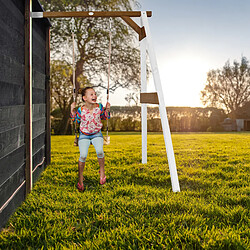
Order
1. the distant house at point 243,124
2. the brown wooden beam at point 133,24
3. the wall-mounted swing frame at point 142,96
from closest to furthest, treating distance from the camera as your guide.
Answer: the wall-mounted swing frame at point 142,96, the brown wooden beam at point 133,24, the distant house at point 243,124

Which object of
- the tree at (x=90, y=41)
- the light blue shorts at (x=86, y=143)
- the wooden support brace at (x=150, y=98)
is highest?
→ the tree at (x=90, y=41)

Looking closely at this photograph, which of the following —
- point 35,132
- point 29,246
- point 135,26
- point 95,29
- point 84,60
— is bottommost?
point 29,246

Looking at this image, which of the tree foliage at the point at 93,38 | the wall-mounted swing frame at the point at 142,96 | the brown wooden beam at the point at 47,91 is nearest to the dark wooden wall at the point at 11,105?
the wall-mounted swing frame at the point at 142,96

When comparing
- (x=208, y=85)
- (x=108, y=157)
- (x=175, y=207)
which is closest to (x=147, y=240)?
(x=175, y=207)

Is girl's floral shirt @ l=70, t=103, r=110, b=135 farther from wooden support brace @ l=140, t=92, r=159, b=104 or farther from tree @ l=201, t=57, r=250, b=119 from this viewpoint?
tree @ l=201, t=57, r=250, b=119

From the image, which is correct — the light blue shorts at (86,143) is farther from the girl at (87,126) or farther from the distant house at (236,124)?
the distant house at (236,124)

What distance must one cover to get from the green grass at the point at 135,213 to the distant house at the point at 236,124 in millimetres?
12874

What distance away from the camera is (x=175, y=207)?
2.62 m

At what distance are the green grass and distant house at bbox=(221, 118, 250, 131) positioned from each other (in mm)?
12874

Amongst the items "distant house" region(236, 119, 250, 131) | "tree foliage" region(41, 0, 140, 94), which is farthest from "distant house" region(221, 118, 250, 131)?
"tree foliage" region(41, 0, 140, 94)

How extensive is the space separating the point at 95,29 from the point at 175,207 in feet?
36.7

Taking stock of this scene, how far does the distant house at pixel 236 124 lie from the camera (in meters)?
16.2

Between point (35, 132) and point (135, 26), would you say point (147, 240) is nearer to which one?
point (35, 132)

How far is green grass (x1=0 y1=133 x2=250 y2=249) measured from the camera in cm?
203
